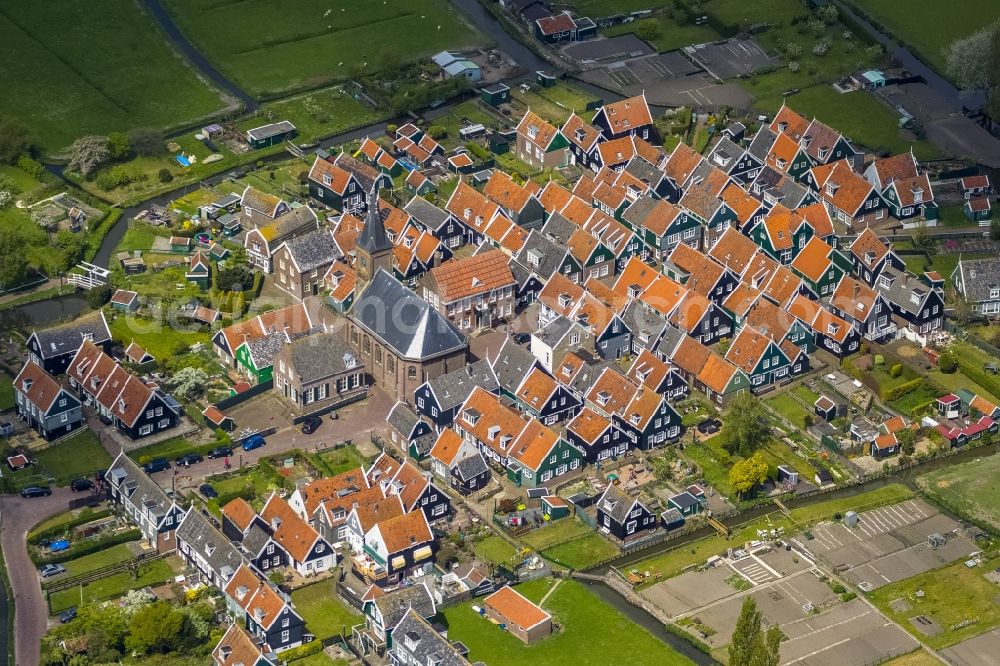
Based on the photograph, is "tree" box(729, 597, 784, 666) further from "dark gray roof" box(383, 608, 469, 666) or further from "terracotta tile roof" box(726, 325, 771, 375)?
"terracotta tile roof" box(726, 325, 771, 375)

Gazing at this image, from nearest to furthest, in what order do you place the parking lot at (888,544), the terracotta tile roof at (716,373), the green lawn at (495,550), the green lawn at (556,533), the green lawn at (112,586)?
1. the green lawn at (112,586)
2. the parking lot at (888,544)
3. the green lawn at (495,550)
4. the green lawn at (556,533)
5. the terracotta tile roof at (716,373)

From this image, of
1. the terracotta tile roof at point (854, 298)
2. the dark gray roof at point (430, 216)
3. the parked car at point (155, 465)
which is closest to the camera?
the parked car at point (155, 465)

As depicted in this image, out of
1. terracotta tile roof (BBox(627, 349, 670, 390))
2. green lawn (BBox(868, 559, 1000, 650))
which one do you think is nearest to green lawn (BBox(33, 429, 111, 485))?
terracotta tile roof (BBox(627, 349, 670, 390))

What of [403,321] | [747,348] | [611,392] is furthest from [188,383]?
[747,348]

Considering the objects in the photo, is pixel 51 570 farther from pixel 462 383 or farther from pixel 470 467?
pixel 462 383

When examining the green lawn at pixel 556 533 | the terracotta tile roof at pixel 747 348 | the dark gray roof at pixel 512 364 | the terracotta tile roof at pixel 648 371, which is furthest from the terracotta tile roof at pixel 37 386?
the terracotta tile roof at pixel 747 348

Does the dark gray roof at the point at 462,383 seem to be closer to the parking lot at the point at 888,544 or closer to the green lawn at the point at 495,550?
the green lawn at the point at 495,550

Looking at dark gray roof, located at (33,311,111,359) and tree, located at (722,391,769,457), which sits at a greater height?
tree, located at (722,391,769,457)
